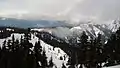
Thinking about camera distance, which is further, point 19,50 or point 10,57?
point 19,50

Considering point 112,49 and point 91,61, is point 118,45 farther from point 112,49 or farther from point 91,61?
point 91,61

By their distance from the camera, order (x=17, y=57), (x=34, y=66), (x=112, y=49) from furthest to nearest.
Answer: (x=17, y=57)
(x=34, y=66)
(x=112, y=49)

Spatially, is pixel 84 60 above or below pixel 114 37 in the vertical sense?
below

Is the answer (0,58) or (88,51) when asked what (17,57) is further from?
(88,51)

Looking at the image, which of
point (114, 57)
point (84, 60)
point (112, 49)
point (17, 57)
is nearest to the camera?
point (84, 60)

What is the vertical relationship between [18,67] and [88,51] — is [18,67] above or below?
below

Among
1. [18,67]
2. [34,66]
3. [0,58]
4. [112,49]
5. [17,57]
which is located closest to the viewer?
[112,49]

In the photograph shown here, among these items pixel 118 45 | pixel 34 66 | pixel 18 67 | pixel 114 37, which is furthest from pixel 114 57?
pixel 18 67

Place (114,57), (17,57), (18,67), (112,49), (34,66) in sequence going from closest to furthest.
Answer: (114,57) → (112,49) → (34,66) → (18,67) → (17,57)

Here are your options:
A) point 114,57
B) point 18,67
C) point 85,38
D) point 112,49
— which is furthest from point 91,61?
point 18,67
